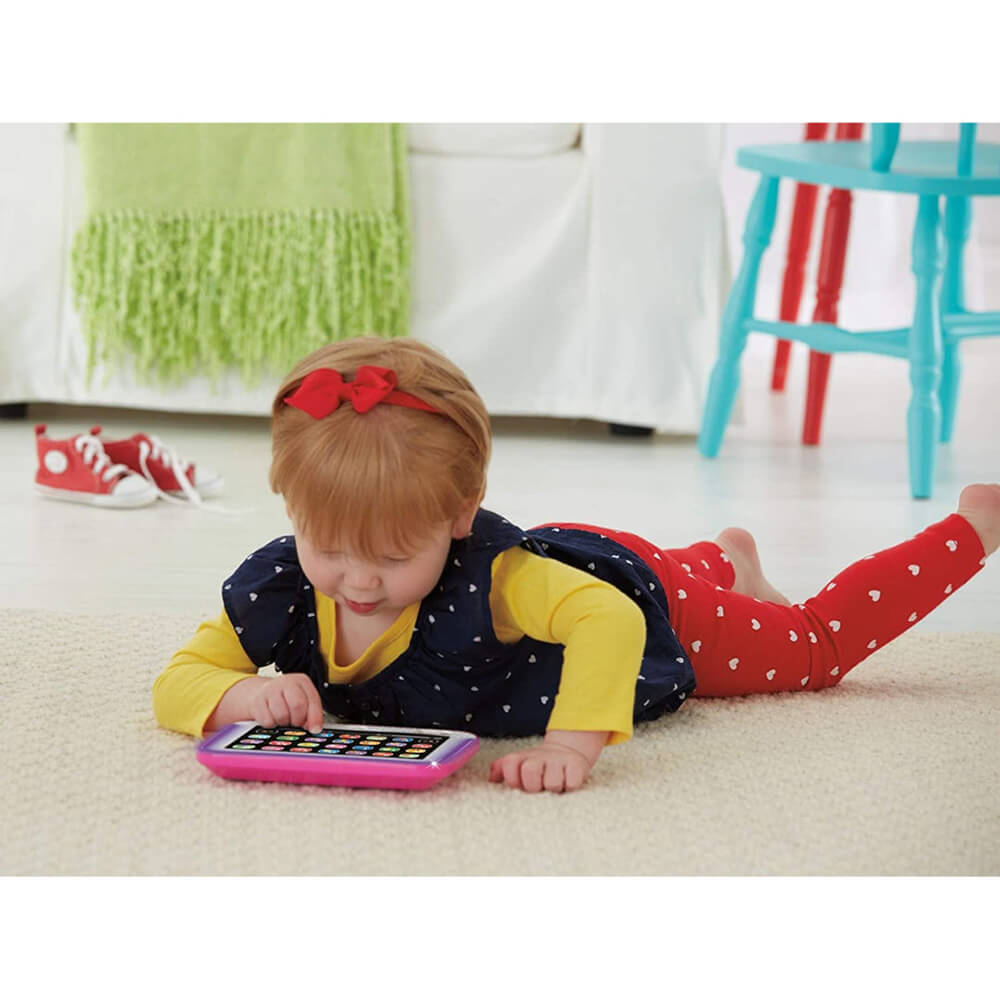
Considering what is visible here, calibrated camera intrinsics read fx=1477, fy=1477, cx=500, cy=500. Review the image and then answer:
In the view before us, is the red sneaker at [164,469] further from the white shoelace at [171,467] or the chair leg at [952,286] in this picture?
the chair leg at [952,286]

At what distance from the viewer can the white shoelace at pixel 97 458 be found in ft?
5.94

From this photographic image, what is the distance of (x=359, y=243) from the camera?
2197 mm

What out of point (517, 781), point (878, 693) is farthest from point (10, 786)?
point (878, 693)

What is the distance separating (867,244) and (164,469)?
2.60 meters

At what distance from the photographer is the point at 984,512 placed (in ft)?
3.86

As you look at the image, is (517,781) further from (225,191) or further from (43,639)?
(225,191)

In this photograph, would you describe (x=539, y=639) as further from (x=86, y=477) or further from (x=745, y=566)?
(x=86, y=477)

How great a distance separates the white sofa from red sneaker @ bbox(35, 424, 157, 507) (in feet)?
1.49

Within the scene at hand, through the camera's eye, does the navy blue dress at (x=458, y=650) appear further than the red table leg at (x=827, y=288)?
No

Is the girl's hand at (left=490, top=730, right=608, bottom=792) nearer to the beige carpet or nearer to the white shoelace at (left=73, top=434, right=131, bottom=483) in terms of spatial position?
the beige carpet

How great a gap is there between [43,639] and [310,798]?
43 centimetres

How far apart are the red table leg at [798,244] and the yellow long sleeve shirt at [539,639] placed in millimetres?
1751

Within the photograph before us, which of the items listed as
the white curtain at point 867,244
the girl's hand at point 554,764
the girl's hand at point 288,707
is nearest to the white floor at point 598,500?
the girl's hand at point 288,707

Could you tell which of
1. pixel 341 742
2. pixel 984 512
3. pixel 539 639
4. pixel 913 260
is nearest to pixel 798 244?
pixel 913 260
